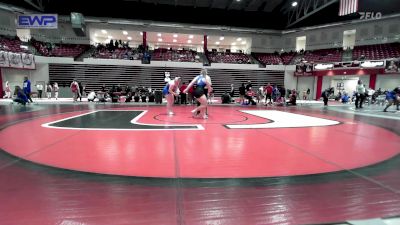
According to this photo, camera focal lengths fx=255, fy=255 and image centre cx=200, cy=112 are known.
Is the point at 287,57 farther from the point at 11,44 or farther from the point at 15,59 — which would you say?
the point at 11,44

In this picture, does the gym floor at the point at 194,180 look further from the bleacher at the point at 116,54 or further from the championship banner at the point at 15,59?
the bleacher at the point at 116,54

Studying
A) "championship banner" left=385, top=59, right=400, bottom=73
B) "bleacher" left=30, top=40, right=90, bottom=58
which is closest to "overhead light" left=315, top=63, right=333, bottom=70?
"championship banner" left=385, top=59, right=400, bottom=73

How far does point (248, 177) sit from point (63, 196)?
6.33 feet

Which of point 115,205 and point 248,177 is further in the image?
point 248,177

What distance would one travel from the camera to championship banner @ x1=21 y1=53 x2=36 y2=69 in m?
22.5

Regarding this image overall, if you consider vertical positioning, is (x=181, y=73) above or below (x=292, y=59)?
below

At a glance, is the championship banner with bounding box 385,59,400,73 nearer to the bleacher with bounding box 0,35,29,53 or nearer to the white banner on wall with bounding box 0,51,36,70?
the white banner on wall with bounding box 0,51,36,70

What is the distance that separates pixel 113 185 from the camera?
2.65 meters

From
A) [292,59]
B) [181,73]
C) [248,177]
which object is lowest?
[248,177]

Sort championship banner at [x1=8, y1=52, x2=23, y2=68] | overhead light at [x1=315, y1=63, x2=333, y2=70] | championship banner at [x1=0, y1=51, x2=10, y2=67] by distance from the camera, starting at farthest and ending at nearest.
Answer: overhead light at [x1=315, y1=63, x2=333, y2=70], championship banner at [x1=8, y1=52, x2=23, y2=68], championship banner at [x1=0, y1=51, x2=10, y2=67]

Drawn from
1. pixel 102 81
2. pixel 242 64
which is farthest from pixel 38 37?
pixel 242 64

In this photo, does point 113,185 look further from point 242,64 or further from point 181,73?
point 242,64

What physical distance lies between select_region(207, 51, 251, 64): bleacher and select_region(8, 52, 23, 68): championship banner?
62.6ft

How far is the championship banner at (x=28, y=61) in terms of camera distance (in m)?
22.5
